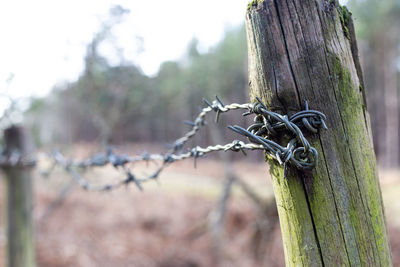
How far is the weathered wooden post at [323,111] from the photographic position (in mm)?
684

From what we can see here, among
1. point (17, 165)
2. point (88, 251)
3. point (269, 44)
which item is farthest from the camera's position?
point (88, 251)

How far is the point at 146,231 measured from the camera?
6562 millimetres

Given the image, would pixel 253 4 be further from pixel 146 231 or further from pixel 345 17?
pixel 146 231

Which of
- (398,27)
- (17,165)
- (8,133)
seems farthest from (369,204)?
(398,27)

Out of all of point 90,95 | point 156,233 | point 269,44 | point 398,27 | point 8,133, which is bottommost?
point 156,233

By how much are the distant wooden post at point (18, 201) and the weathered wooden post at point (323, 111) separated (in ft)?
7.50

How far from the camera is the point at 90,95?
5.79m

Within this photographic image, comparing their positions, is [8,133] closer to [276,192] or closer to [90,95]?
[276,192]

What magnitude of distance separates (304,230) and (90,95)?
5.70 m

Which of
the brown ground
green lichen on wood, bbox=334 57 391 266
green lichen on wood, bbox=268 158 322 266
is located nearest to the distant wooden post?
the brown ground

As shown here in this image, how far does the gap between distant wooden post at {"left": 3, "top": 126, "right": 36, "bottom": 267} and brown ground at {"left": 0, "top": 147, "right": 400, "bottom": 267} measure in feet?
3.07

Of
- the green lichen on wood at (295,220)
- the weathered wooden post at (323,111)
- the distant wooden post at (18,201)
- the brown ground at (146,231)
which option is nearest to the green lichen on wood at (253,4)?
the weathered wooden post at (323,111)

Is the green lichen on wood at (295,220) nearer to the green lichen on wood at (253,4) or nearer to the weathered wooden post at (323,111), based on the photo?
the weathered wooden post at (323,111)

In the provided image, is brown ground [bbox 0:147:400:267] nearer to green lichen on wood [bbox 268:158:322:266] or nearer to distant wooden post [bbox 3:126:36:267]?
distant wooden post [bbox 3:126:36:267]
